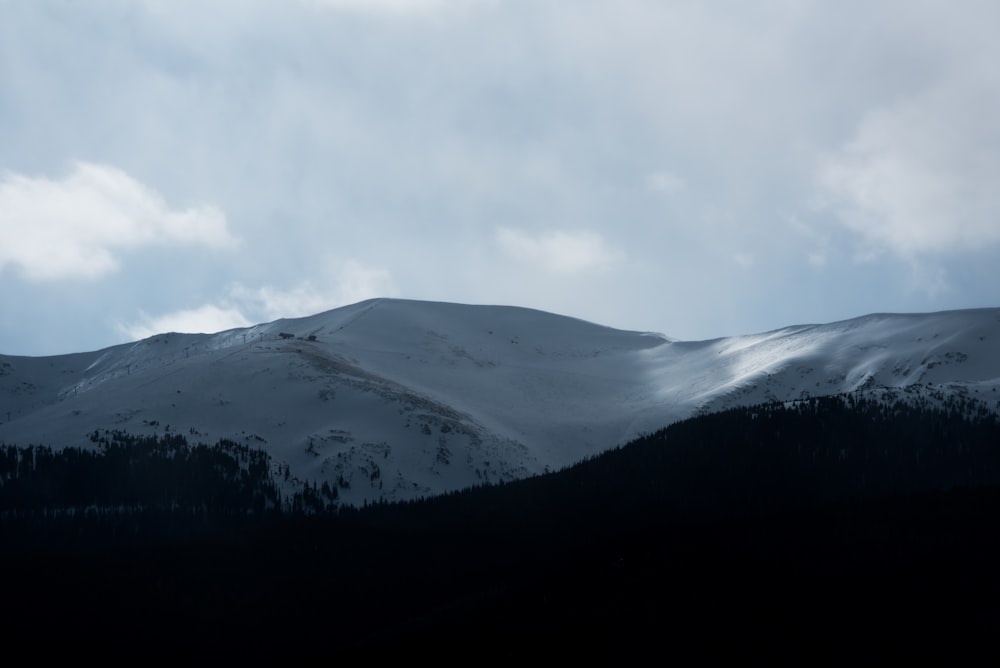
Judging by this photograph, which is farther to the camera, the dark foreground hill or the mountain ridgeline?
the mountain ridgeline

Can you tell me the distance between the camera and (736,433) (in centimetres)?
18475

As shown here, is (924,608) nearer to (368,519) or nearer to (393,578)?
(393,578)

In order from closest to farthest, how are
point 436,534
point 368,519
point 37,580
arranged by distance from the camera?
point 37,580 < point 436,534 < point 368,519

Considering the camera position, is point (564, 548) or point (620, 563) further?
point (564, 548)

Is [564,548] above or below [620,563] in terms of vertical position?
above

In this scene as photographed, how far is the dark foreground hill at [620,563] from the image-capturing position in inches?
5015

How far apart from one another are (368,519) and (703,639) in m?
68.1

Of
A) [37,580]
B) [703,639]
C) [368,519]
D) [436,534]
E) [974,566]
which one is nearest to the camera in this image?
[703,639]

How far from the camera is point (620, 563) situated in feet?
474

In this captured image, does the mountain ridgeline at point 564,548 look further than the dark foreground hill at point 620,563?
Yes

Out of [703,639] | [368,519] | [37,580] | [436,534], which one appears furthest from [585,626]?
[37,580]

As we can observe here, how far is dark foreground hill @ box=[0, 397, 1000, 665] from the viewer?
127 m

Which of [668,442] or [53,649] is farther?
[668,442]

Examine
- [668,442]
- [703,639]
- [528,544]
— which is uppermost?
[668,442]
